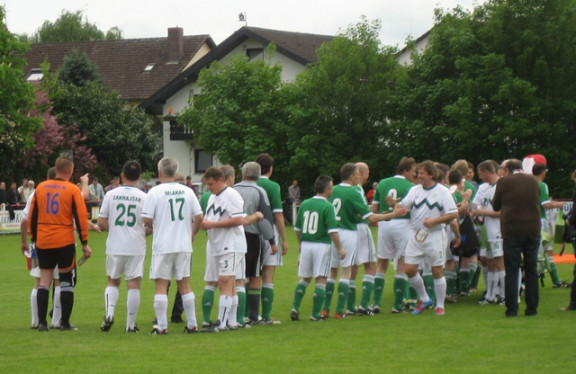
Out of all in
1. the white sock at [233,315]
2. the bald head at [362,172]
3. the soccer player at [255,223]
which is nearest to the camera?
the white sock at [233,315]

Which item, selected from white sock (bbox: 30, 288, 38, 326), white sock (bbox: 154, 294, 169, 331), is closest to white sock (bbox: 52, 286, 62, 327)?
white sock (bbox: 30, 288, 38, 326)

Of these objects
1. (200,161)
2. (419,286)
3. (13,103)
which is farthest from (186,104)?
(419,286)

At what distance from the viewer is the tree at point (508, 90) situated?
43.9 meters

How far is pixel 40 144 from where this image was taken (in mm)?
55125

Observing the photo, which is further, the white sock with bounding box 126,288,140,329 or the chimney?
the chimney

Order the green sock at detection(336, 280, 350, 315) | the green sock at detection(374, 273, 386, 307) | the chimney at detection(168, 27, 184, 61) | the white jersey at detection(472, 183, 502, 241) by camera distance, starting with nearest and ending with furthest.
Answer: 1. the green sock at detection(336, 280, 350, 315)
2. the green sock at detection(374, 273, 386, 307)
3. the white jersey at detection(472, 183, 502, 241)
4. the chimney at detection(168, 27, 184, 61)

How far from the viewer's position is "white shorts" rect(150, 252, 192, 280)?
1302cm

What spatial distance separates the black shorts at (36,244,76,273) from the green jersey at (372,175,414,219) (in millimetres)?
4487

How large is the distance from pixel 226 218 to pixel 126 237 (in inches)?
48.2

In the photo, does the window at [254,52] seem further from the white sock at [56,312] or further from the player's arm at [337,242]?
the white sock at [56,312]

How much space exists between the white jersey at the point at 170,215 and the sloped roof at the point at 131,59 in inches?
2508

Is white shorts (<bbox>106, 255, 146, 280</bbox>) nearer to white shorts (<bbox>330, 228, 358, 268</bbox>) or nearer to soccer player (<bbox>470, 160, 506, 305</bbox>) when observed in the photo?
white shorts (<bbox>330, 228, 358, 268</bbox>)

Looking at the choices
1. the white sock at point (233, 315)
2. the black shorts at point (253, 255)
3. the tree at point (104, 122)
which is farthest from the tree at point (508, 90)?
the white sock at point (233, 315)

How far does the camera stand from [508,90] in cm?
4338
